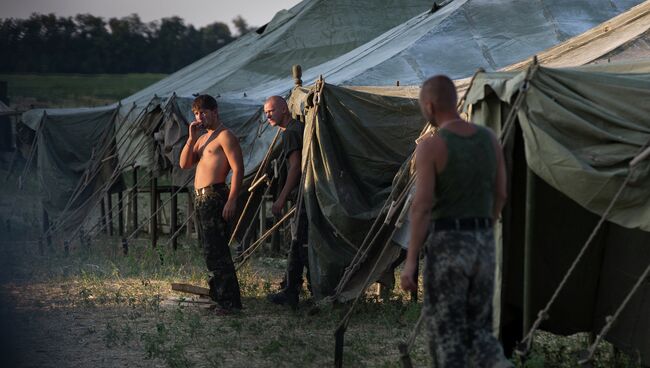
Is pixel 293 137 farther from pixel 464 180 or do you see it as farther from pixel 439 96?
pixel 464 180

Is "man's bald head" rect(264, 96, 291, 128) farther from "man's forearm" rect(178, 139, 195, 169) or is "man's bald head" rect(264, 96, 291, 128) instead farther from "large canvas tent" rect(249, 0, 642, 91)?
"large canvas tent" rect(249, 0, 642, 91)

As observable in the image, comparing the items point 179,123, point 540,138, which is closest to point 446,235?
point 540,138

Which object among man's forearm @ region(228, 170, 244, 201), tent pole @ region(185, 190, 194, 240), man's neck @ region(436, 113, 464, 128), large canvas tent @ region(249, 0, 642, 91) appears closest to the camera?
man's neck @ region(436, 113, 464, 128)

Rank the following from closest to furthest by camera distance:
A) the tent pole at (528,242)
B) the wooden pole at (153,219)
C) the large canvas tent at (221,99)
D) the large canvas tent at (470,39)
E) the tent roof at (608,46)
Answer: the tent pole at (528,242) < the tent roof at (608,46) < the large canvas tent at (470,39) < the large canvas tent at (221,99) < the wooden pole at (153,219)

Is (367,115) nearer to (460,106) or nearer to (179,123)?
(460,106)

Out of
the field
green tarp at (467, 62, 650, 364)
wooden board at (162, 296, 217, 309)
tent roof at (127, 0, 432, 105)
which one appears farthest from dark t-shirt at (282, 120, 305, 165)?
tent roof at (127, 0, 432, 105)

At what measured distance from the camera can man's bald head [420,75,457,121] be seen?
18.1 feet

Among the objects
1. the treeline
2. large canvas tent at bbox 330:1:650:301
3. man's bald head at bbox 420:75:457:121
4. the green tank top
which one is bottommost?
the green tank top

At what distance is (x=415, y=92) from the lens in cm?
1057

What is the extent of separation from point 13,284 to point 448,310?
8.26 m

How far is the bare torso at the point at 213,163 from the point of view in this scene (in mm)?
9734

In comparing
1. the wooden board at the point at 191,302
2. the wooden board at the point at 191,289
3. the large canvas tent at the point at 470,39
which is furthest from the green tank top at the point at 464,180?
the large canvas tent at the point at 470,39

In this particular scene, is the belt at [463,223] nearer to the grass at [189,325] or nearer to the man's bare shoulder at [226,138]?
the grass at [189,325]

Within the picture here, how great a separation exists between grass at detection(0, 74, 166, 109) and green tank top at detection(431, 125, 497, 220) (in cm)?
3379
